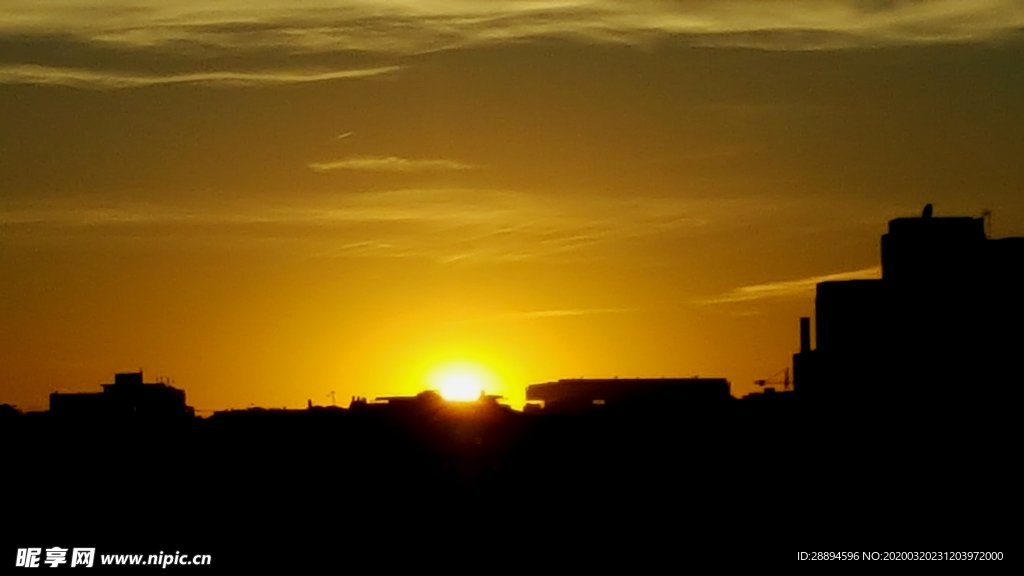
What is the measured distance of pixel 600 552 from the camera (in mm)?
88250

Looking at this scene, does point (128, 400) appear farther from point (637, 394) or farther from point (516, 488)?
point (516, 488)

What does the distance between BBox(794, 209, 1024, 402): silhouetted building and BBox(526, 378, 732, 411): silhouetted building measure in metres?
10.2

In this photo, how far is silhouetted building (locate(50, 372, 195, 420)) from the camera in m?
166

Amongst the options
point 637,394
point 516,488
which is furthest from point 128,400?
point 516,488

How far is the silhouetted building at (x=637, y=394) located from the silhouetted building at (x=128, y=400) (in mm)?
29554

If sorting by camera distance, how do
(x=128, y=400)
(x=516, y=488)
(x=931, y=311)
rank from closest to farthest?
(x=516, y=488) < (x=931, y=311) < (x=128, y=400)

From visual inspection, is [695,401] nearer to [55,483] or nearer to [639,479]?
[639,479]

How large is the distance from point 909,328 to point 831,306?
6251mm

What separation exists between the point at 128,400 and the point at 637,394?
40700mm

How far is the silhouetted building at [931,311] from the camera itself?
14438 cm

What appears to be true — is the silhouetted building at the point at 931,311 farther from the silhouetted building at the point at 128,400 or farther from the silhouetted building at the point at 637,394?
the silhouetted building at the point at 128,400

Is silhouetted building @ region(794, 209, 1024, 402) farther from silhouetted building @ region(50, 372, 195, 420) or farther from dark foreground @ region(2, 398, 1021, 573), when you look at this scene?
silhouetted building @ region(50, 372, 195, 420)

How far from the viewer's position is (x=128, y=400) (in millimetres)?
176500

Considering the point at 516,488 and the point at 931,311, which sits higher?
the point at 931,311
